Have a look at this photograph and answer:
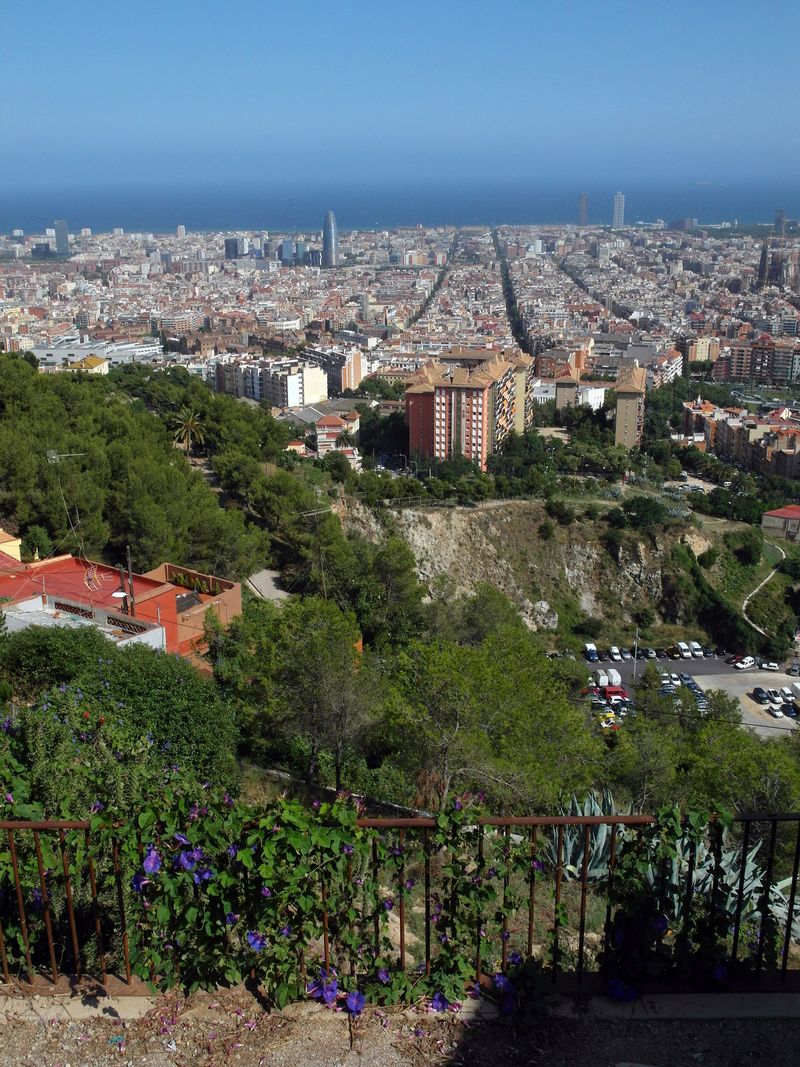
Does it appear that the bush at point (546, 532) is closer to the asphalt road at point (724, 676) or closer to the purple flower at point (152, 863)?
the asphalt road at point (724, 676)

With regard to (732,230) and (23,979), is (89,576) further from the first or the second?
(732,230)

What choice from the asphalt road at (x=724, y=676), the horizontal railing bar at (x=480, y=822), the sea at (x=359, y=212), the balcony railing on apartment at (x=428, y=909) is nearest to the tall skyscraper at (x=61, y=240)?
the sea at (x=359, y=212)

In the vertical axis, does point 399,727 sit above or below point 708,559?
above

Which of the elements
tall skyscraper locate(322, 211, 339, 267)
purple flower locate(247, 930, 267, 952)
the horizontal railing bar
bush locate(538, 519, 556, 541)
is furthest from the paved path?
tall skyscraper locate(322, 211, 339, 267)

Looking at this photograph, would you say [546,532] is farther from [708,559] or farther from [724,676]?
[724,676]

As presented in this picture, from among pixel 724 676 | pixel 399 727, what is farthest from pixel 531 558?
pixel 399 727

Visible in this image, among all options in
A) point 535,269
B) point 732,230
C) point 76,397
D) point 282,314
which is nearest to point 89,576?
point 76,397
